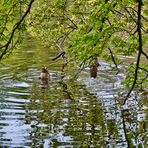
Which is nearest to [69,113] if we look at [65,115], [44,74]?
[65,115]

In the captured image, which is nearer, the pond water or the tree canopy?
the tree canopy

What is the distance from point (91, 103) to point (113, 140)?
3.78 meters

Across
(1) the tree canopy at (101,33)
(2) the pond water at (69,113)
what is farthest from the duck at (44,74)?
(1) the tree canopy at (101,33)

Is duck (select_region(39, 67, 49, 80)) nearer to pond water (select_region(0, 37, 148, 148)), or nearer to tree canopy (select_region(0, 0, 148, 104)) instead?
pond water (select_region(0, 37, 148, 148))

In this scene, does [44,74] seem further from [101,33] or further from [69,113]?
[101,33]

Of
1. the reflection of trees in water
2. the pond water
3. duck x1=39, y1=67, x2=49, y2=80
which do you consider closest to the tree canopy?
the pond water

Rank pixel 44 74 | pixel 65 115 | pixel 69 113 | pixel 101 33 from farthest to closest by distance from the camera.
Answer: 1. pixel 44 74
2. pixel 69 113
3. pixel 65 115
4. pixel 101 33

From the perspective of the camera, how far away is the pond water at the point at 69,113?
11266 millimetres

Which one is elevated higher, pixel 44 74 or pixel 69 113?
pixel 44 74

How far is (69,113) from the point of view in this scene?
1354 cm


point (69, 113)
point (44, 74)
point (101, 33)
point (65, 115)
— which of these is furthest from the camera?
point (44, 74)

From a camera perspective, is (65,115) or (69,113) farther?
(69,113)

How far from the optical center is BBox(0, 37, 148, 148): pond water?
444 inches

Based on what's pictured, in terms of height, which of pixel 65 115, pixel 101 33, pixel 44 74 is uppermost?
pixel 44 74
